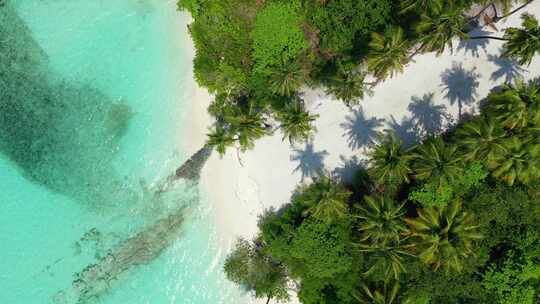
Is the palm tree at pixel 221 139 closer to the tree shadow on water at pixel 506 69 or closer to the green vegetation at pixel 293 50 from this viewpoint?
the green vegetation at pixel 293 50

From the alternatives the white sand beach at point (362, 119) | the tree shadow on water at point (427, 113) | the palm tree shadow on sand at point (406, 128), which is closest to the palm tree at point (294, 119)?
the white sand beach at point (362, 119)

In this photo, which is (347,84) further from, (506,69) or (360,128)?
(506,69)

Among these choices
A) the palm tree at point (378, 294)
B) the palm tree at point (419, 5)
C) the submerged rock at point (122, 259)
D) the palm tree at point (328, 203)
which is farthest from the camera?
the submerged rock at point (122, 259)

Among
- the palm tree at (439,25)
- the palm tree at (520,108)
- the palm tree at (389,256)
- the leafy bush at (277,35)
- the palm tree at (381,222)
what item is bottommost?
the palm tree at (389,256)

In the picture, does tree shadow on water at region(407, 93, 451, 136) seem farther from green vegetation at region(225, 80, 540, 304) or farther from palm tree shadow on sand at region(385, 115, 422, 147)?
green vegetation at region(225, 80, 540, 304)

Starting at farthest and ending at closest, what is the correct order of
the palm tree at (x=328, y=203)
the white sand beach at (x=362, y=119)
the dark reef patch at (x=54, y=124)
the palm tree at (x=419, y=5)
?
1. the dark reef patch at (x=54, y=124)
2. the white sand beach at (x=362, y=119)
3. the palm tree at (x=328, y=203)
4. the palm tree at (x=419, y=5)

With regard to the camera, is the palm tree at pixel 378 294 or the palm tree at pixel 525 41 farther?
the palm tree at pixel 378 294

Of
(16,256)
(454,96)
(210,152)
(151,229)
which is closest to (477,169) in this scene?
(454,96)
